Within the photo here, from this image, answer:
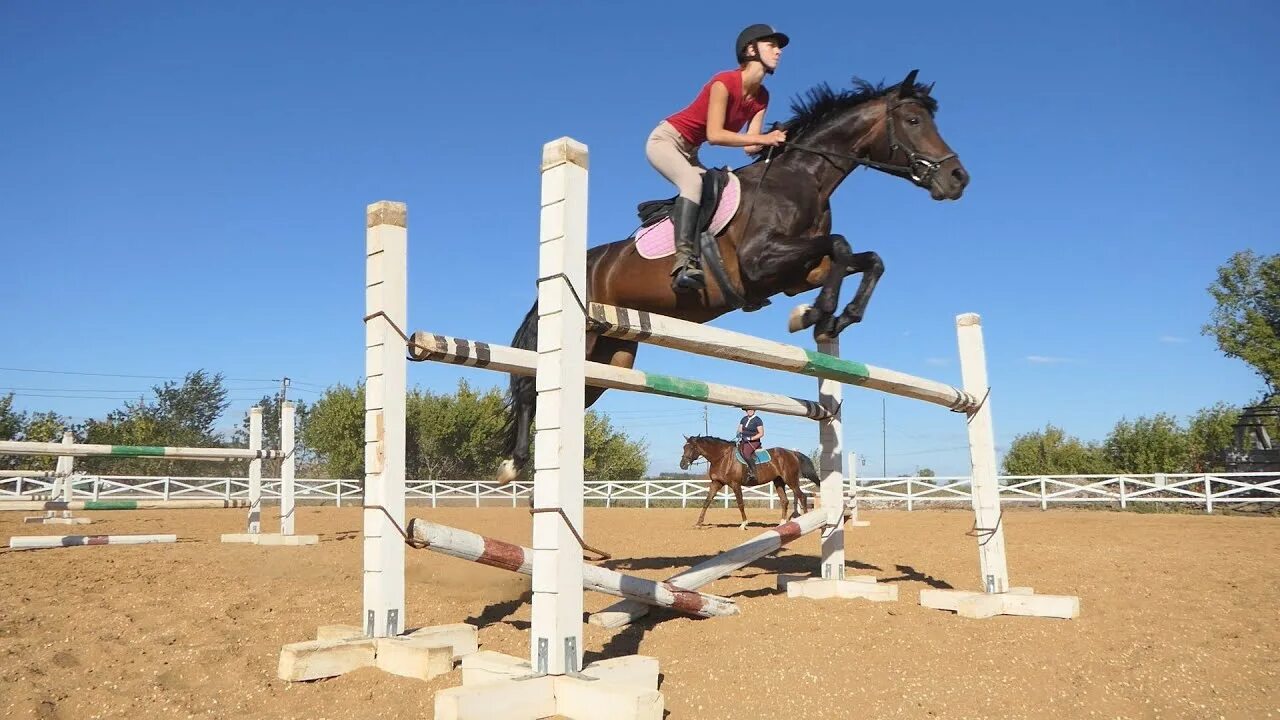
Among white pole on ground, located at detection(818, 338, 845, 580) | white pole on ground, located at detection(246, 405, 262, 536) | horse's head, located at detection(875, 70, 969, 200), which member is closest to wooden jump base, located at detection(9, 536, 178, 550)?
white pole on ground, located at detection(246, 405, 262, 536)

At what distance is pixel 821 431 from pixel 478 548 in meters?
2.66

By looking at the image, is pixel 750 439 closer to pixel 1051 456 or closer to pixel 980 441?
pixel 980 441

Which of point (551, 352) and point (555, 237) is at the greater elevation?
point (555, 237)

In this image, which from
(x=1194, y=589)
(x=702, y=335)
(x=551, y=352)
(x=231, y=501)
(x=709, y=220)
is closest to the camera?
(x=551, y=352)

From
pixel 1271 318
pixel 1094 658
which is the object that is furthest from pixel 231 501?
pixel 1271 318

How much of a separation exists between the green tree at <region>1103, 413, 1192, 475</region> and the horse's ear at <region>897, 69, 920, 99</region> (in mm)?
29256

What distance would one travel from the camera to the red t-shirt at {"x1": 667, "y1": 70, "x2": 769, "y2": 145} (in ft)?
15.0

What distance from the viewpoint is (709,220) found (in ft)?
15.4

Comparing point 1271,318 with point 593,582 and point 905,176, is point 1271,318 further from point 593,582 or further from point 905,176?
point 593,582

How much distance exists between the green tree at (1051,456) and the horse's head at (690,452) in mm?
24706

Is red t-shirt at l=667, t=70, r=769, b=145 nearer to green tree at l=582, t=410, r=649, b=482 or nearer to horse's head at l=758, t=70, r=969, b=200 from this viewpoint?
horse's head at l=758, t=70, r=969, b=200

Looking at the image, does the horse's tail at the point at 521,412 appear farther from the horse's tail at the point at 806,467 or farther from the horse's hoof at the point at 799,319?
the horse's tail at the point at 806,467

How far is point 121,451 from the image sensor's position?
8.14 meters

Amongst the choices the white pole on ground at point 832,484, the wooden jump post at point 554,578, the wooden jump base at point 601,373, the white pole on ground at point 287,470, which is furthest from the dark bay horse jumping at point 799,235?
the white pole on ground at point 287,470
